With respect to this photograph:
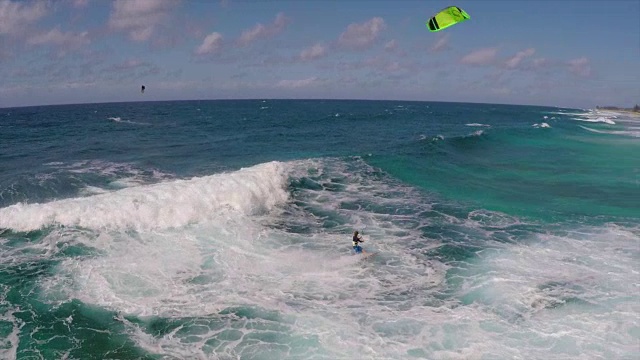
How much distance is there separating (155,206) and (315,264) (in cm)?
1022

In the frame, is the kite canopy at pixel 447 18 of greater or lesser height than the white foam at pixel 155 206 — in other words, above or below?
above

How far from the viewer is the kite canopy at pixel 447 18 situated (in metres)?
16.9

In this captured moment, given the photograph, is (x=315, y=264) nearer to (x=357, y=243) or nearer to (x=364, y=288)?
(x=357, y=243)

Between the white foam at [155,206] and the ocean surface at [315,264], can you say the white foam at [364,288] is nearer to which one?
the ocean surface at [315,264]

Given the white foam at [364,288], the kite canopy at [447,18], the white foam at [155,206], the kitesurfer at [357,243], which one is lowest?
the white foam at [364,288]

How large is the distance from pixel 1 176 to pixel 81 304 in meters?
25.7

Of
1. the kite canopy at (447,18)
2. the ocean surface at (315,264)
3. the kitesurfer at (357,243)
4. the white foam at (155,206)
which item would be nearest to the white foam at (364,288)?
the ocean surface at (315,264)

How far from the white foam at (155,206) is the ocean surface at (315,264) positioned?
3.9 inches

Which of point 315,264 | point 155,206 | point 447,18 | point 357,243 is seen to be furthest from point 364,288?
point 155,206

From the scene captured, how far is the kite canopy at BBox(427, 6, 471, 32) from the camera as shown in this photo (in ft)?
55.6

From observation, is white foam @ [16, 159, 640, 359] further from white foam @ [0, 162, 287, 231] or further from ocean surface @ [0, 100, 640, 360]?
white foam @ [0, 162, 287, 231]

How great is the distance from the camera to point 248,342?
505 inches

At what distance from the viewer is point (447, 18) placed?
17.6 meters

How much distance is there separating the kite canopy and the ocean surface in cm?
991
